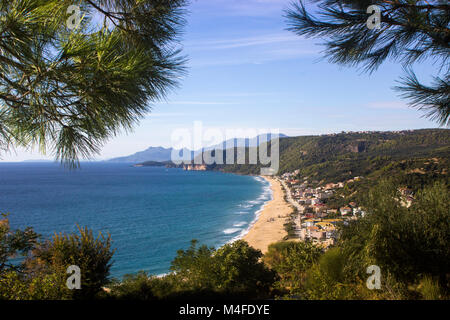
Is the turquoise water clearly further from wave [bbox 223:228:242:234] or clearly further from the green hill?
the green hill

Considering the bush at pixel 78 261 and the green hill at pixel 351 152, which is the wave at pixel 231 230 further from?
the bush at pixel 78 261

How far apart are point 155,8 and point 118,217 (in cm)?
3211

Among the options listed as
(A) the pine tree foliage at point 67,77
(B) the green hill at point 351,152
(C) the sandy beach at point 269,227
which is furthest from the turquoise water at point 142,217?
(A) the pine tree foliage at point 67,77

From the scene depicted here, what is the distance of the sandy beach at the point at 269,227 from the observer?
20.6 m

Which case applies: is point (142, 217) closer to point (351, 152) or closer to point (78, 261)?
point (78, 261)

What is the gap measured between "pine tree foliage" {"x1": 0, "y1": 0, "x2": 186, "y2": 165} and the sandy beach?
16.9 metres

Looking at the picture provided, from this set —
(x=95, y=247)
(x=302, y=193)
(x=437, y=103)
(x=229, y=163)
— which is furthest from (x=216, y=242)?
(x=229, y=163)

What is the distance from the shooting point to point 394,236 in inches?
161

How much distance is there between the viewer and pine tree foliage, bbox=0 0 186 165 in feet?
4.48

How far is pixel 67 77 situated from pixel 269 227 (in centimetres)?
2471

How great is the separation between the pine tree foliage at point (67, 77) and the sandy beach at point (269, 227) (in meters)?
16.9

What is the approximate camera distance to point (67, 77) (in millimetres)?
1442

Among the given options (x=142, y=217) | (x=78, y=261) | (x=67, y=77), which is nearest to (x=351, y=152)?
(x=142, y=217)

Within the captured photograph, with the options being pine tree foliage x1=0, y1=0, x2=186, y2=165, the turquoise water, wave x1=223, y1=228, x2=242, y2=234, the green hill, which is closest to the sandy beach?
the turquoise water
